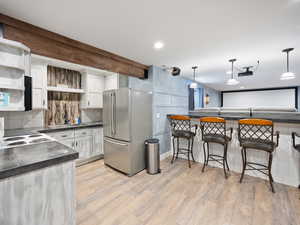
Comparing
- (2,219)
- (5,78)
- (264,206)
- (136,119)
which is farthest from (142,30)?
(264,206)

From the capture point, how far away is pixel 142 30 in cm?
199

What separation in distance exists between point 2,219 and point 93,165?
2475 millimetres

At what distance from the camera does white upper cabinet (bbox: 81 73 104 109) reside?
3598 mm

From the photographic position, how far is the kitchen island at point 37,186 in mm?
925

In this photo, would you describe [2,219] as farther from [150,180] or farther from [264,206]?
[264,206]

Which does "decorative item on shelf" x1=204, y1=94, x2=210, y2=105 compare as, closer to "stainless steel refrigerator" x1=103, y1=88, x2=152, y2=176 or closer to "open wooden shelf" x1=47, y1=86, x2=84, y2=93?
"stainless steel refrigerator" x1=103, y1=88, x2=152, y2=176

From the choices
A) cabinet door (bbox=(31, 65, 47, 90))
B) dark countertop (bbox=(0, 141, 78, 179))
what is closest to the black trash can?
dark countertop (bbox=(0, 141, 78, 179))

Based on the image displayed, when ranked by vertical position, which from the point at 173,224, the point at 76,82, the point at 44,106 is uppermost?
the point at 76,82

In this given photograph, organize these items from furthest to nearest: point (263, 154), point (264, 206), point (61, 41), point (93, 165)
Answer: point (93, 165) < point (263, 154) < point (61, 41) < point (264, 206)

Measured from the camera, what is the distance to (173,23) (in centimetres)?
182

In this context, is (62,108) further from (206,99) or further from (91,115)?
(206,99)

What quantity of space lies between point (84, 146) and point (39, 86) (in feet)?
5.28

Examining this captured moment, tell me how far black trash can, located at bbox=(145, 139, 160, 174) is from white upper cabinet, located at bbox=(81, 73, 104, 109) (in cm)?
190

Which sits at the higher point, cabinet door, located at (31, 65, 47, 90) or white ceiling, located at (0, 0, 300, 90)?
white ceiling, located at (0, 0, 300, 90)
